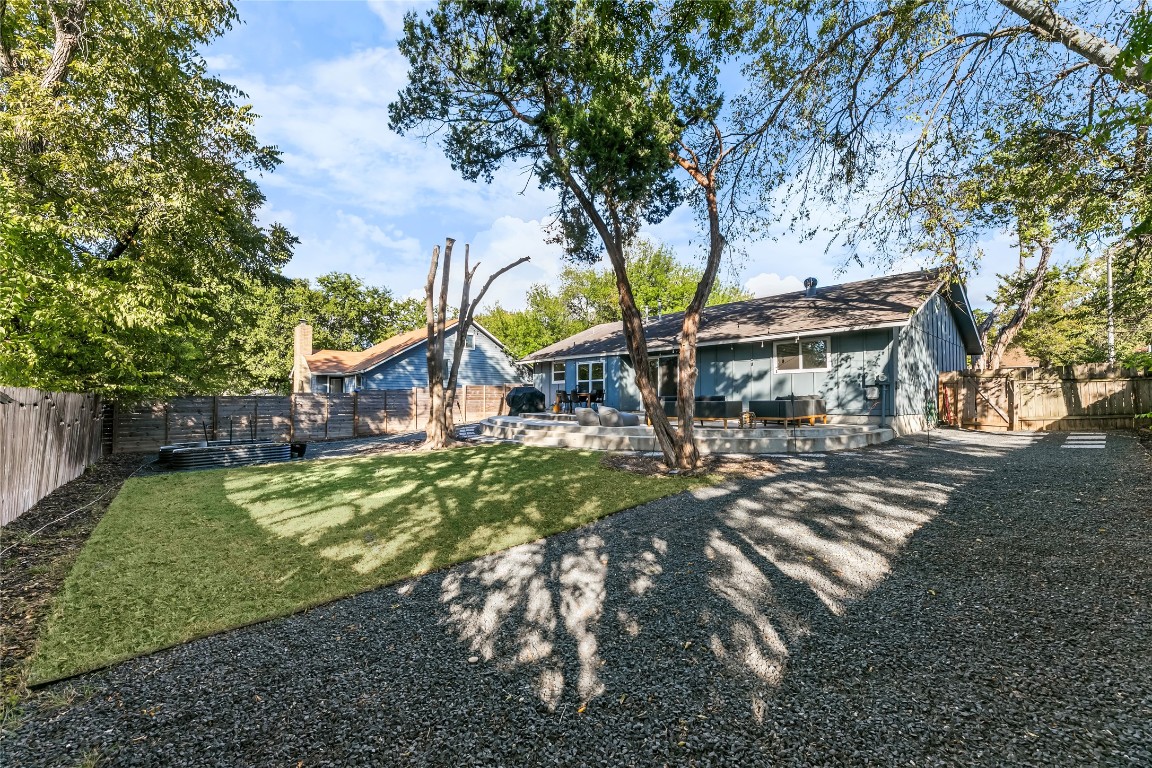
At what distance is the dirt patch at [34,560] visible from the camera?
2867 mm

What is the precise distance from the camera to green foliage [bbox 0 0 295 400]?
25.7ft

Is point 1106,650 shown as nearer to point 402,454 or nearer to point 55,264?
point 402,454

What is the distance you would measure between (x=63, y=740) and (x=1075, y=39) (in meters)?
9.63

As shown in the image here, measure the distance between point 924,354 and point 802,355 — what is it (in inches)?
167

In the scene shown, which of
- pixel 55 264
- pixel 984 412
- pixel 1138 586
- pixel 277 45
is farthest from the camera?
pixel 984 412

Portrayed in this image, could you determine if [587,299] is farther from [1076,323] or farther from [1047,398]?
[1047,398]

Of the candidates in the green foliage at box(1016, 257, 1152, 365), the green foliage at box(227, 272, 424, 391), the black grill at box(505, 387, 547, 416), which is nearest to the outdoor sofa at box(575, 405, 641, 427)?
the black grill at box(505, 387, 547, 416)

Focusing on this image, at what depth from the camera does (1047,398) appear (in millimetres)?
14625

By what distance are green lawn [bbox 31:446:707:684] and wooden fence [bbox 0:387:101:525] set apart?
931mm

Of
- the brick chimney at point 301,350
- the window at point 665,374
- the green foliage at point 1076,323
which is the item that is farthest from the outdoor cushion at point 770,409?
the brick chimney at point 301,350

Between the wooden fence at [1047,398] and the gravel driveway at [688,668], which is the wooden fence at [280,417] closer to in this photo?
the gravel driveway at [688,668]

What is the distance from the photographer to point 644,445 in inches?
444

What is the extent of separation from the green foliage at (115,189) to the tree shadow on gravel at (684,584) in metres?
8.74

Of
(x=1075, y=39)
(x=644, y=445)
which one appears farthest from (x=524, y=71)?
(x=644, y=445)
